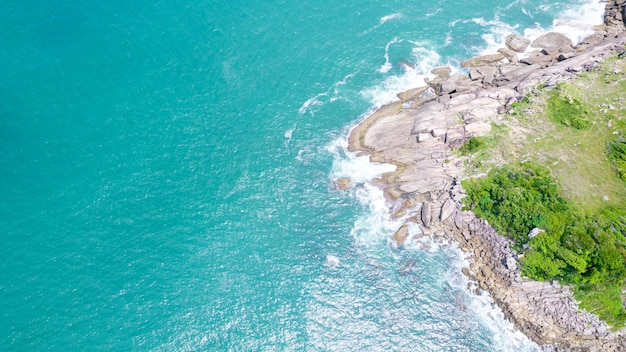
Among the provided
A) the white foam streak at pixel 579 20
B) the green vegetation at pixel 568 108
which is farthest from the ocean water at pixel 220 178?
the green vegetation at pixel 568 108

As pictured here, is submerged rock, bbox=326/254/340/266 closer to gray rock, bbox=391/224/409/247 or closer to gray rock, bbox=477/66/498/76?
gray rock, bbox=391/224/409/247

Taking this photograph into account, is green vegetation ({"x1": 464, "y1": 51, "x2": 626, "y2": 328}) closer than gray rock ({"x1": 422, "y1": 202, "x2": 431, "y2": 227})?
Yes

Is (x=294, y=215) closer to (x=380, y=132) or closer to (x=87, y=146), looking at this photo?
(x=380, y=132)

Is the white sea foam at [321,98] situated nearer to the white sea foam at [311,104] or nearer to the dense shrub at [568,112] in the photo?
the white sea foam at [311,104]

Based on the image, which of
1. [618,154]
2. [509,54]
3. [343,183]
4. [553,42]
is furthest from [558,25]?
[343,183]

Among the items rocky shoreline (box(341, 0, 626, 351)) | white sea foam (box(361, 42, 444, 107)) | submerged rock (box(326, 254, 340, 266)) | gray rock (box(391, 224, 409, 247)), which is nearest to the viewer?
rocky shoreline (box(341, 0, 626, 351))

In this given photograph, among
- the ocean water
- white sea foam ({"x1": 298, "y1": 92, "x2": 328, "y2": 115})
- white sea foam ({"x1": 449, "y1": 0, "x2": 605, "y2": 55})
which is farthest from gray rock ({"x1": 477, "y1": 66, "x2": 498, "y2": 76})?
white sea foam ({"x1": 298, "y1": 92, "x2": 328, "y2": 115})

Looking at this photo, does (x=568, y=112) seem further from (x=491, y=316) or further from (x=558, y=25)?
(x=491, y=316)
